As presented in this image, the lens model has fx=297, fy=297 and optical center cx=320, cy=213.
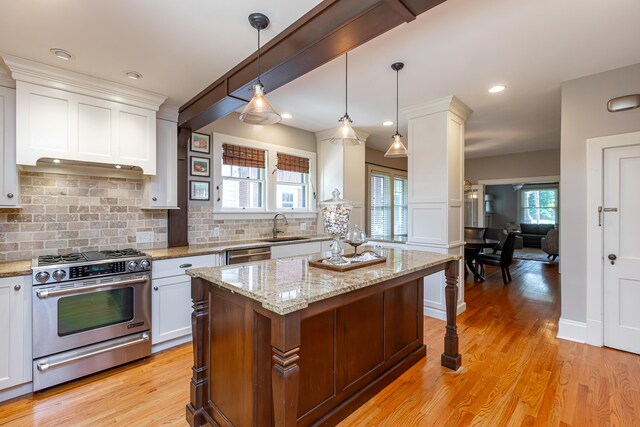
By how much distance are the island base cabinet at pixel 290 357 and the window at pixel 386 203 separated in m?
3.79

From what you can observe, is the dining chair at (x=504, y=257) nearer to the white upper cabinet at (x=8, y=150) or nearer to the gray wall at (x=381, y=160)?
the gray wall at (x=381, y=160)

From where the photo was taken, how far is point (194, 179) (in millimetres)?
3672

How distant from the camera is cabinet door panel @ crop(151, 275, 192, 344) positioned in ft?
9.25

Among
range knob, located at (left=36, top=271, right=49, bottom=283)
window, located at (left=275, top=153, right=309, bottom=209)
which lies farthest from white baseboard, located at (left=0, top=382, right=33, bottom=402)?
window, located at (left=275, top=153, right=309, bottom=209)

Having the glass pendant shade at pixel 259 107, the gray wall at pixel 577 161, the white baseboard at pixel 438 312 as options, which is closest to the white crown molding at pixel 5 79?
the glass pendant shade at pixel 259 107

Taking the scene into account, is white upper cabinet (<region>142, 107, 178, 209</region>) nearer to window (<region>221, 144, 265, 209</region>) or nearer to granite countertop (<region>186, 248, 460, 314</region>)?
window (<region>221, 144, 265, 209</region>)

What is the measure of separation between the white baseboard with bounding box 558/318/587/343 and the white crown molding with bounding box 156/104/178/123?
4.78m

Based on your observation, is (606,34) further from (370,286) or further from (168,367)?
(168,367)

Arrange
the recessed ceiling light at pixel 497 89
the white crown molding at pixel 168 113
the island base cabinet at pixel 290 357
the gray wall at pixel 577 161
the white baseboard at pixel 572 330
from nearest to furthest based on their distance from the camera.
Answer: the island base cabinet at pixel 290 357 < the gray wall at pixel 577 161 < the white baseboard at pixel 572 330 < the recessed ceiling light at pixel 497 89 < the white crown molding at pixel 168 113

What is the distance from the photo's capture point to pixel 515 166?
273 inches

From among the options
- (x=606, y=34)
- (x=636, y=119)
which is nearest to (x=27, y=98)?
(x=606, y=34)

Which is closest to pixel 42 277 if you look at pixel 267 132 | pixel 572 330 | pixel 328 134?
pixel 267 132

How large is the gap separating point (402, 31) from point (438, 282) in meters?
2.83

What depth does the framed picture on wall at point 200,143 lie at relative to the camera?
366cm
